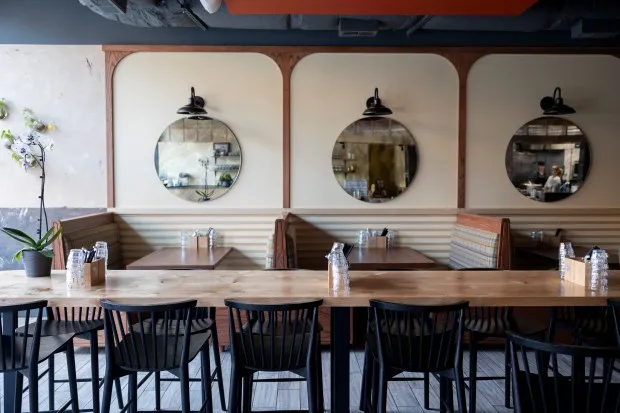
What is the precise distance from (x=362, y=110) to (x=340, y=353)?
3.57 m

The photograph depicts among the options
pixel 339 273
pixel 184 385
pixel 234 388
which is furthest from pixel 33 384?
pixel 339 273

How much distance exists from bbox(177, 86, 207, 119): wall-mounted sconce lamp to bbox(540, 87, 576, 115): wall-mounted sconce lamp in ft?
12.0

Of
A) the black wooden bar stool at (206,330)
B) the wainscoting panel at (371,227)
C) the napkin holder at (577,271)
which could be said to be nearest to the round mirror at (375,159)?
the wainscoting panel at (371,227)

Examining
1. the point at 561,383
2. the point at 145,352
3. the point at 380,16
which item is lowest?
the point at 561,383

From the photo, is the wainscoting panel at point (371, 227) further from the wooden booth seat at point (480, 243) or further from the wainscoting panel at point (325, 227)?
the wooden booth seat at point (480, 243)

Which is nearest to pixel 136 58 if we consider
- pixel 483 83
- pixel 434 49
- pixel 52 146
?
pixel 52 146

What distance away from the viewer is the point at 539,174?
561 centimetres

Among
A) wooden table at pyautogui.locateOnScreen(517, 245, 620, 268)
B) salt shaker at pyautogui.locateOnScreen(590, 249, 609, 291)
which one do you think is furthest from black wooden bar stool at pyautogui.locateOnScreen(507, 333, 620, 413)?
wooden table at pyautogui.locateOnScreen(517, 245, 620, 268)

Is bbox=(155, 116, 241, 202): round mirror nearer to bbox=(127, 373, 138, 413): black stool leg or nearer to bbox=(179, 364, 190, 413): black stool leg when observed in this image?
bbox=(127, 373, 138, 413): black stool leg

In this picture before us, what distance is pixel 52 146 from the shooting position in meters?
5.36

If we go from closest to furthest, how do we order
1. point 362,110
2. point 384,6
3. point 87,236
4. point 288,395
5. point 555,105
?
point 288,395 < point 384,6 < point 87,236 < point 555,105 < point 362,110

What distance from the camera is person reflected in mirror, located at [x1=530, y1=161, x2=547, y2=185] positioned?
560 cm

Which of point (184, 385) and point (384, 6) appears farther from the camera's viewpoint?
point (384, 6)

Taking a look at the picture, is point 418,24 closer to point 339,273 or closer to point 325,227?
point 325,227
